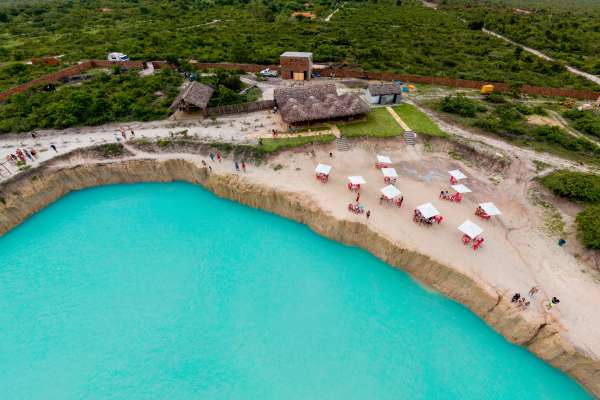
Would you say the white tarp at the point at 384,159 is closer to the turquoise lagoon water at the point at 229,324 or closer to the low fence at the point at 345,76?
the turquoise lagoon water at the point at 229,324

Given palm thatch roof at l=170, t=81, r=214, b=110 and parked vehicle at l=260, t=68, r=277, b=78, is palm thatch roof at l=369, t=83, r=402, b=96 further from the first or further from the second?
palm thatch roof at l=170, t=81, r=214, b=110

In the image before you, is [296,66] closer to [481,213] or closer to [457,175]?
[457,175]

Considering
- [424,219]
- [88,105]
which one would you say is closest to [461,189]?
[424,219]

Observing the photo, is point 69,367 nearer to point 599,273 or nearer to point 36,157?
point 36,157

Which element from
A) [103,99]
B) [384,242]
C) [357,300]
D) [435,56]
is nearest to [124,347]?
[357,300]

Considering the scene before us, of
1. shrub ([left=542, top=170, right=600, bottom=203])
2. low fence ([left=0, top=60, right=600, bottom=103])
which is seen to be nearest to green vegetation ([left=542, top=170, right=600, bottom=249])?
shrub ([left=542, top=170, right=600, bottom=203])
